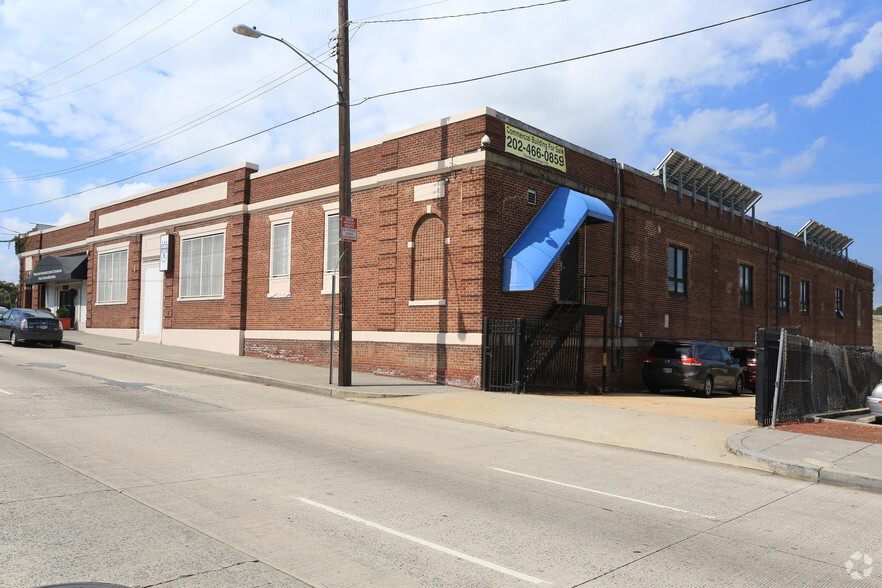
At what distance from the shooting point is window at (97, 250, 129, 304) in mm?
31953

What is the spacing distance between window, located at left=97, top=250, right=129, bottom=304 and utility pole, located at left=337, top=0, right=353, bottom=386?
19.0m

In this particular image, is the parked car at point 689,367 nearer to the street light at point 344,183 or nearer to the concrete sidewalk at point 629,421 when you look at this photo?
the concrete sidewalk at point 629,421

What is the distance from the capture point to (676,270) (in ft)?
85.0

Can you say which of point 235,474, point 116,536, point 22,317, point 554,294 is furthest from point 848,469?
point 22,317

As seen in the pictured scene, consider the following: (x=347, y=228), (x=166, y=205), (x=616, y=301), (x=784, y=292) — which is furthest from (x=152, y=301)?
(x=784, y=292)

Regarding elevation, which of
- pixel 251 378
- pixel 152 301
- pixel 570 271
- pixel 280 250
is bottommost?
pixel 251 378

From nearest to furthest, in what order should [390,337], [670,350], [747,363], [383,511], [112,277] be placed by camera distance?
[383,511]
[390,337]
[670,350]
[747,363]
[112,277]

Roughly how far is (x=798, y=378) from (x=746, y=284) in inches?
733

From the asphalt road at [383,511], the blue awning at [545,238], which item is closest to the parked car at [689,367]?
the blue awning at [545,238]

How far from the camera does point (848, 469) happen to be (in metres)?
9.20

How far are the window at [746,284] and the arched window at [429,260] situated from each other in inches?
699

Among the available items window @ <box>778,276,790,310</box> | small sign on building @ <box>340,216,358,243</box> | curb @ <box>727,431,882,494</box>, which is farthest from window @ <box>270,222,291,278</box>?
window @ <box>778,276,790,310</box>

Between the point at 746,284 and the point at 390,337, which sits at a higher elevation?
the point at 746,284

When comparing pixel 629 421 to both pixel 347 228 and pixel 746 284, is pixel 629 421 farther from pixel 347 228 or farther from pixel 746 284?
pixel 746 284
